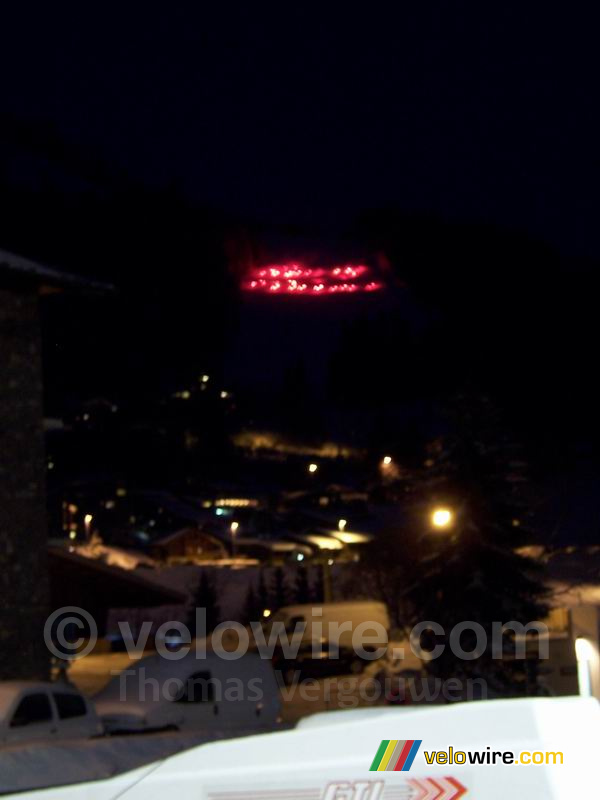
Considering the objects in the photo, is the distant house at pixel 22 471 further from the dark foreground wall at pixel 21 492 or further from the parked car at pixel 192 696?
the parked car at pixel 192 696

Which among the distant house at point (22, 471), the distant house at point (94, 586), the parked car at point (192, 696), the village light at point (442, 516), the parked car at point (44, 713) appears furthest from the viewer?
the distant house at point (94, 586)

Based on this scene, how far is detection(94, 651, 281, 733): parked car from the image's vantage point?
15.3m

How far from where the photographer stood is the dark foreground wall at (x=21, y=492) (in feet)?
60.3

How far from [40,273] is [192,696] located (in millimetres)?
7215

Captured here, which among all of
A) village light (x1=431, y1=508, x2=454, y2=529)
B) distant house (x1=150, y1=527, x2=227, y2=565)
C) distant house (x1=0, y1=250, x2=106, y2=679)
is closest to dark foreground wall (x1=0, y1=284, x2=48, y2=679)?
distant house (x1=0, y1=250, x2=106, y2=679)

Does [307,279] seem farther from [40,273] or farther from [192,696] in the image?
[192,696]

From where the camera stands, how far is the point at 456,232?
3047 centimetres

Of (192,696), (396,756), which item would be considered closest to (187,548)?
(192,696)

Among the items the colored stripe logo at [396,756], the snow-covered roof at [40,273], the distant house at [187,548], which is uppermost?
the snow-covered roof at [40,273]

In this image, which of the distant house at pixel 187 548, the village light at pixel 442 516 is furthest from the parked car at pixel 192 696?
the distant house at pixel 187 548

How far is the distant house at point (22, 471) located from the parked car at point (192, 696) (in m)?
2.49

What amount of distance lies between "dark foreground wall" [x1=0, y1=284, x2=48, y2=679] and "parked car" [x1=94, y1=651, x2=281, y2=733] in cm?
247

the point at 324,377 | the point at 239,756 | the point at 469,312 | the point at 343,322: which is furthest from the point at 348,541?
the point at 239,756

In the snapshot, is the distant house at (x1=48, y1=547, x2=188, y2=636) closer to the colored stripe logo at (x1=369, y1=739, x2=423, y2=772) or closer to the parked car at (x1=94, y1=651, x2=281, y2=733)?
the parked car at (x1=94, y1=651, x2=281, y2=733)
